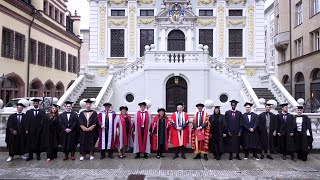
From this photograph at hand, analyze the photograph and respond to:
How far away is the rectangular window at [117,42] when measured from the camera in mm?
27094

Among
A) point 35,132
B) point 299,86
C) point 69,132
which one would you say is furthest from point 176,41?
point 35,132

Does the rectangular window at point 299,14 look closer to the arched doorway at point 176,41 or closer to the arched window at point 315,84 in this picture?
the arched window at point 315,84

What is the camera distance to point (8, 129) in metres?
11.8

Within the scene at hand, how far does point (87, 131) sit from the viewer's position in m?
11.9

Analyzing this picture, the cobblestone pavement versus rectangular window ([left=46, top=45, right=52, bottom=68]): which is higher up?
rectangular window ([left=46, top=45, right=52, bottom=68])

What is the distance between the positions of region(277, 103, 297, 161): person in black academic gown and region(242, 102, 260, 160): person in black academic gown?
0.75 meters

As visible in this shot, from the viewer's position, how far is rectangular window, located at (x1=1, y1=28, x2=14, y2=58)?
25403mm

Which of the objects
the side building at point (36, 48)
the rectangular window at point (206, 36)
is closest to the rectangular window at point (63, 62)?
the side building at point (36, 48)

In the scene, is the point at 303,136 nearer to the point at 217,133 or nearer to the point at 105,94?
the point at 217,133

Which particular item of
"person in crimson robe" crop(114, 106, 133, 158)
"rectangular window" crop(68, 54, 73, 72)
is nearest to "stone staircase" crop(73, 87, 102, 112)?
"person in crimson robe" crop(114, 106, 133, 158)

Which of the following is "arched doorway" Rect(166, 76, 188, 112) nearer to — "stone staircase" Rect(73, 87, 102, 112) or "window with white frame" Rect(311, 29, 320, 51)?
"stone staircase" Rect(73, 87, 102, 112)

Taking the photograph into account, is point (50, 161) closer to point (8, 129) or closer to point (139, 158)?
point (8, 129)

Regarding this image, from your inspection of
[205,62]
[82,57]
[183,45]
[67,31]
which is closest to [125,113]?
[205,62]

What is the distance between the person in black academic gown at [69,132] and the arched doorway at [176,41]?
1551 centimetres
